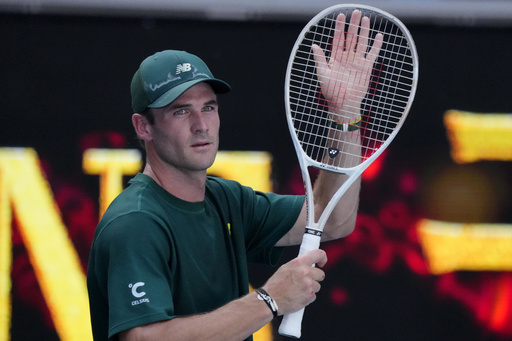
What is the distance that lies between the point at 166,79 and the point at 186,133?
155 millimetres

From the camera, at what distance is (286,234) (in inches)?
98.4

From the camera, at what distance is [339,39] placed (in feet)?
7.88

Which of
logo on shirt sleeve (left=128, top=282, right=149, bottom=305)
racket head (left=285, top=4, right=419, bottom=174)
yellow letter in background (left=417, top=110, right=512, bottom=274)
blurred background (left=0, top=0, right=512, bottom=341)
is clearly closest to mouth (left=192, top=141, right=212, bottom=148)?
racket head (left=285, top=4, right=419, bottom=174)

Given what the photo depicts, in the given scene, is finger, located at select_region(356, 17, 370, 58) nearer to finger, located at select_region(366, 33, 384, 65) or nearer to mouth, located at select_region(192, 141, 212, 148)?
finger, located at select_region(366, 33, 384, 65)

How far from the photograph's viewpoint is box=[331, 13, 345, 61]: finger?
240 cm

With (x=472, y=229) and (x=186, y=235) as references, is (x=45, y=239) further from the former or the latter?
(x=472, y=229)

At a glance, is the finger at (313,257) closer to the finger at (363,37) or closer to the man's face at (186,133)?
the man's face at (186,133)

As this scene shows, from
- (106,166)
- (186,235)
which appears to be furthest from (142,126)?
(106,166)

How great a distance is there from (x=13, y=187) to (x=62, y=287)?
18.4 inches

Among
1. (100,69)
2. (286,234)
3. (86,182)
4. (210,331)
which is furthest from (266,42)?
(210,331)

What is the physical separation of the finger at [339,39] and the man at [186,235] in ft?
0.08

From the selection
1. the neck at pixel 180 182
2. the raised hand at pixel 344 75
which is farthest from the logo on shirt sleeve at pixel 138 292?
the raised hand at pixel 344 75

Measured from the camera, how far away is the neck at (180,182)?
2.20 meters

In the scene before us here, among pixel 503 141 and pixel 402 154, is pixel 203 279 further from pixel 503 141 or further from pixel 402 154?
pixel 503 141
